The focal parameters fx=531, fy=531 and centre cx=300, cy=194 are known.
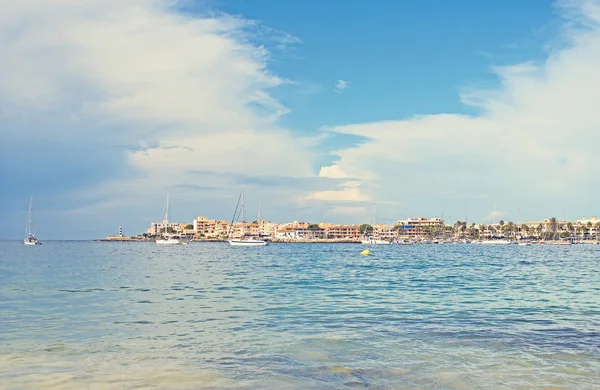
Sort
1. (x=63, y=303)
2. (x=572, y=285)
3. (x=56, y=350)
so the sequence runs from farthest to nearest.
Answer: (x=572, y=285), (x=63, y=303), (x=56, y=350)

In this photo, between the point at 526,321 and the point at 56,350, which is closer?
the point at 56,350

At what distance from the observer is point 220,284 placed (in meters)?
32.8

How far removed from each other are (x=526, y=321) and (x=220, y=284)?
19.6 metres

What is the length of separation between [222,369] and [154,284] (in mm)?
23212

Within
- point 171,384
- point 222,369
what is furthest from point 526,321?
point 171,384

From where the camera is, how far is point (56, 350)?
1333 centimetres

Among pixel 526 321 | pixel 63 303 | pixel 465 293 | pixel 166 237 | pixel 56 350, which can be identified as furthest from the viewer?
Result: pixel 166 237

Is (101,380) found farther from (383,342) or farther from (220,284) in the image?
(220,284)

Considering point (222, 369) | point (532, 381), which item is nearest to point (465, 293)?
point (532, 381)

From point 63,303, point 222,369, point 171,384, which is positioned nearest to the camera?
point 171,384

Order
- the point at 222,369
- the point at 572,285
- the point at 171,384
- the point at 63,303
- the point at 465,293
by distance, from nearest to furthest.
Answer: the point at 171,384 → the point at 222,369 → the point at 63,303 → the point at 465,293 → the point at 572,285

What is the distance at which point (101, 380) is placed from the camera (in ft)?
34.5

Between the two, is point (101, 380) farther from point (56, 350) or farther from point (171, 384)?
point (56, 350)

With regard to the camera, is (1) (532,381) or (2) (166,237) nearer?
(1) (532,381)
